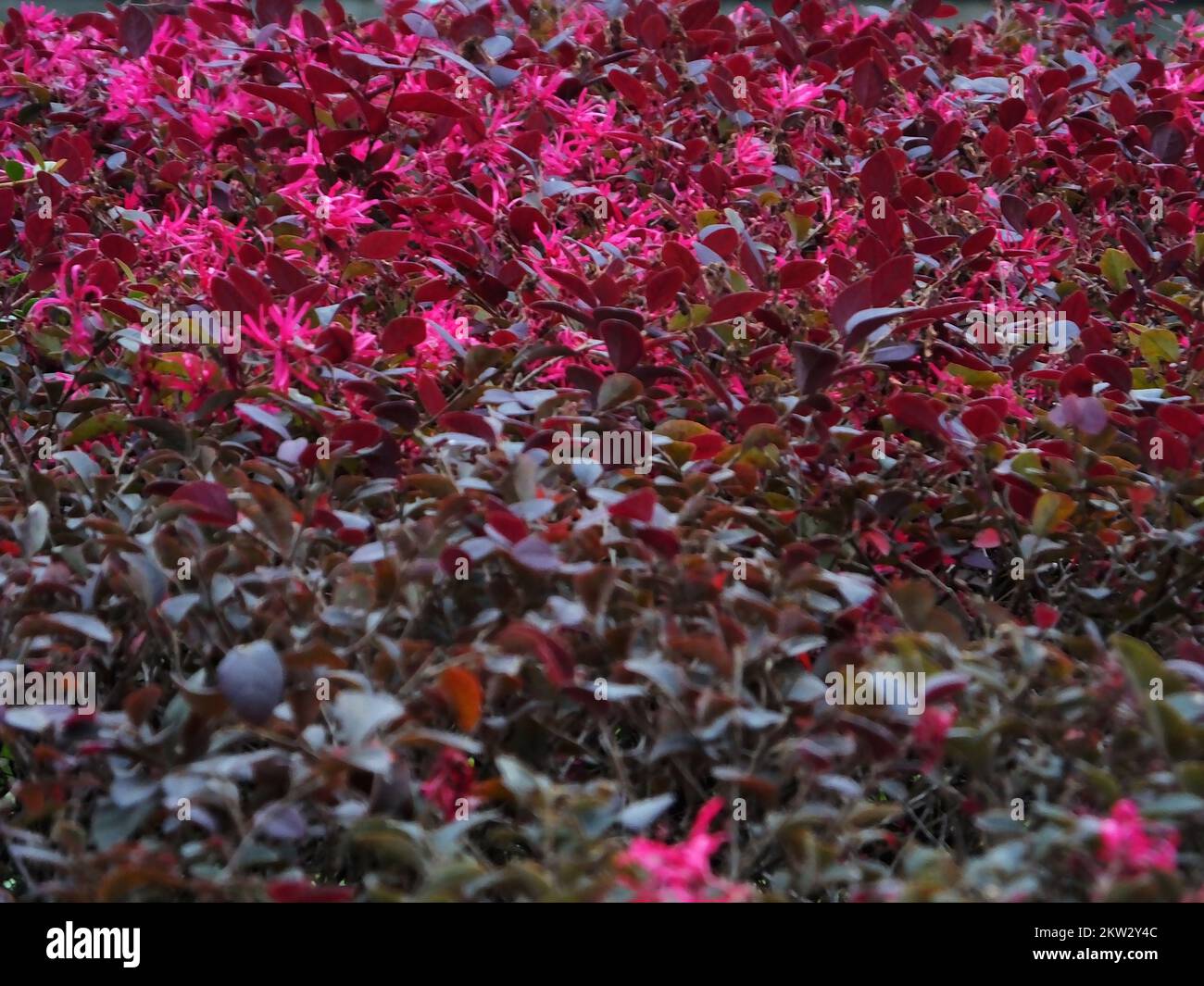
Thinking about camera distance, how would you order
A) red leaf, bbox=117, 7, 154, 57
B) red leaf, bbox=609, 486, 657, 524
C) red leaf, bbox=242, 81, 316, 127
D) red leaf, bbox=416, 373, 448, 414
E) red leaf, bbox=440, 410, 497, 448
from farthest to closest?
red leaf, bbox=117, 7, 154, 57, red leaf, bbox=242, 81, 316, 127, red leaf, bbox=416, 373, 448, 414, red leaf, bbox=440, 410, 497, 448, red leaf, bbox=609, 486, 657, 524

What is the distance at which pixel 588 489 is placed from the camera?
1.66 meters

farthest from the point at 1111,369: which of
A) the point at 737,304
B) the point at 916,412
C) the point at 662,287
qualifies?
the point at 662,287

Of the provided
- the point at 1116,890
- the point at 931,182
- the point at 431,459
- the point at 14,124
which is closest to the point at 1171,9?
the point at 931,182

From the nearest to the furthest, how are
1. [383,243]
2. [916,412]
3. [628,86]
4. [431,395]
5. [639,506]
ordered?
1. [639,506]
2. [916,412]
3. [431,395]
4. [383,243]
5. [628,86]

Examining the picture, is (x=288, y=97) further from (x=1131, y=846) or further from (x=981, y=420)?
(x=1131, y=846)

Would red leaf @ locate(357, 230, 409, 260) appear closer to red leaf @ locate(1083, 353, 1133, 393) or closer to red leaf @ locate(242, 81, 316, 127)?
red leaf @ locate(242, 81, 316, 127)

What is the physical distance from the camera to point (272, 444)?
193 cm

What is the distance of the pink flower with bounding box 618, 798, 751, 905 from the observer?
116 centimetres

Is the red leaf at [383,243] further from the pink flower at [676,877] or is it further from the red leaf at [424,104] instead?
the pink flower at [676,877]

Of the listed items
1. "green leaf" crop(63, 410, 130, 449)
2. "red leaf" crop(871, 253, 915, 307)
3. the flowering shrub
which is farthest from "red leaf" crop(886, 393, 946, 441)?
"green leaf" crop(63, 410, 130, 449)

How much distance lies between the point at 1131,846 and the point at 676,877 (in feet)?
1.22

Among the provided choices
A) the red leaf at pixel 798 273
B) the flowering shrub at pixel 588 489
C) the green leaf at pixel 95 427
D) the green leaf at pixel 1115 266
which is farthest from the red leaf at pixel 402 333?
the green leaf at pixel 1115 266

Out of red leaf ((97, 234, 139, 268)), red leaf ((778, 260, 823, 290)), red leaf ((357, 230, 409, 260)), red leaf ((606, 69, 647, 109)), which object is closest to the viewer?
red leaf ((778, 260, 823, 290))

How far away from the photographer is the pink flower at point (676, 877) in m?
1.16
